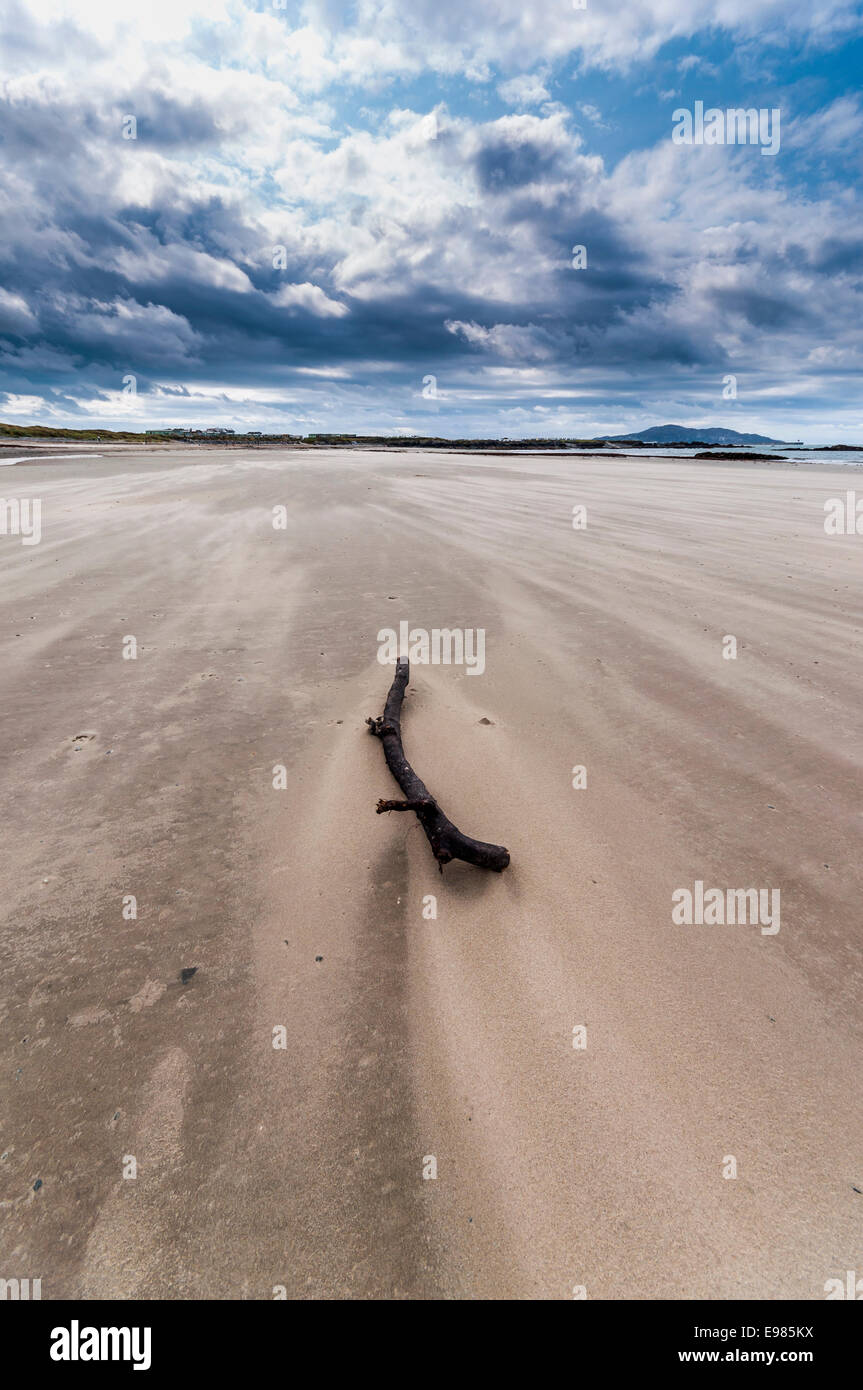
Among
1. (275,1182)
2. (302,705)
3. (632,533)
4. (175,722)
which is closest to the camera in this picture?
(275,1182)

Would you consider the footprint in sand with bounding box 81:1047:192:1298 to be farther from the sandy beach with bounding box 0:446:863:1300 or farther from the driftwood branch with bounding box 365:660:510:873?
the driftwood branch with bounding box 365:660:510:873

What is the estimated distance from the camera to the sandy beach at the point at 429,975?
6.01 feet

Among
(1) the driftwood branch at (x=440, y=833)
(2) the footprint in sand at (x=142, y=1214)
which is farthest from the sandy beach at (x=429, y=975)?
(1) the driftwood branch at (x=440, y=833)

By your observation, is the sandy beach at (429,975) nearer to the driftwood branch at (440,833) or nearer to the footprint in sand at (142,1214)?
the footprint in sand at (142,1214)

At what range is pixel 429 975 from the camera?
8.94 feet

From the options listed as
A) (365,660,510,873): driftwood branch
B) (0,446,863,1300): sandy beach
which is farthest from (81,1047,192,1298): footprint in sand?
(365,660,510,873): driftwood branch

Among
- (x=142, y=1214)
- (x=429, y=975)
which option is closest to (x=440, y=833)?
(x=429, y=975)

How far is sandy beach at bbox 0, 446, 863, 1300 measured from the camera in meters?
1.83
